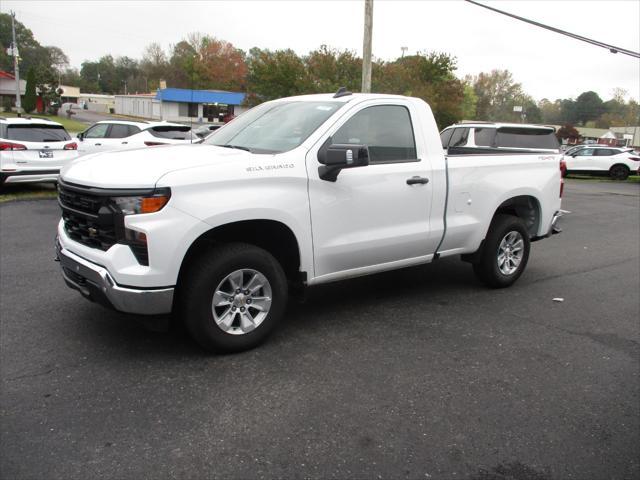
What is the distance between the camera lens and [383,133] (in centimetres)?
498

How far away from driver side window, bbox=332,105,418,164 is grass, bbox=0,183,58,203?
29.3 feet

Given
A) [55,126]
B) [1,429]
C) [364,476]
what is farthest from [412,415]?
[55,126]

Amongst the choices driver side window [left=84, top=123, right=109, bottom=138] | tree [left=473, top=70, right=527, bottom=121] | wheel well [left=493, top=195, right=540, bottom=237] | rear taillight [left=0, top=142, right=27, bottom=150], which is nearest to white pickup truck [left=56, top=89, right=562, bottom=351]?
wheel well [left=493, top=195, right=540, bottom=237]

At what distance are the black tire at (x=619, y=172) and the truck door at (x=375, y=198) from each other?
2502 centimetres

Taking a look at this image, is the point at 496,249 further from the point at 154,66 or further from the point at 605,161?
the point at 154,66

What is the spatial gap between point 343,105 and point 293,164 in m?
0.86

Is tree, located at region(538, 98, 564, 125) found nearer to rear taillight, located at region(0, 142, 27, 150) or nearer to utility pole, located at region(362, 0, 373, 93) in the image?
utility pole, located at region(362, 0, 373, 93)

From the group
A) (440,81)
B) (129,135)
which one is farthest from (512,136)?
(440,81)

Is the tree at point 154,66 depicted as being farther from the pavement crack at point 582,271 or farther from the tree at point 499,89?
the pavement crack at point 582,271

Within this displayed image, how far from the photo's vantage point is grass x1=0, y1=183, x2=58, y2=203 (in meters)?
11.4

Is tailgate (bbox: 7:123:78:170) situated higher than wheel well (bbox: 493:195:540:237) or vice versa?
tailgate (bbox: 7:123:78:170)

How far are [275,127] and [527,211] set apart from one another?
3.37m

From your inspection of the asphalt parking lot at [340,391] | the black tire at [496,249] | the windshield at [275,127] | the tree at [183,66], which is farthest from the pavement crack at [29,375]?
the tree at [183,66]

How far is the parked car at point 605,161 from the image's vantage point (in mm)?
26173
